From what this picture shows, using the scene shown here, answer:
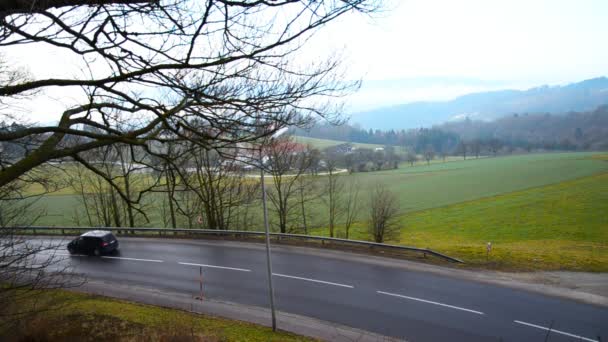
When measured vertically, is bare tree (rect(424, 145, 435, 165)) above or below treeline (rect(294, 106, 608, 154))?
below

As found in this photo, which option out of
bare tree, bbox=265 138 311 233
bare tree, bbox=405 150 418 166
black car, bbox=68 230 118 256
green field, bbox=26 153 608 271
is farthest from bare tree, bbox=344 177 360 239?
bare tree, bbox=405 150 418 166

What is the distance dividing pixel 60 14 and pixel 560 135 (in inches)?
6740

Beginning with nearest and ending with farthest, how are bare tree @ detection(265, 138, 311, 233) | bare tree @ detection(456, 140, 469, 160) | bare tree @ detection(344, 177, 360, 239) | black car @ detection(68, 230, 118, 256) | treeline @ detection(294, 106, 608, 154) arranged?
black car @ detection(68, 230, 118, 256)
bare tree @ detection(265, 138, 311, 233)
bare tree @ detection(344, 177, 360, 239)
treeline @ detection(294, 106, 608, 154)
bare tree @ detection(456, 140, 469, 160)

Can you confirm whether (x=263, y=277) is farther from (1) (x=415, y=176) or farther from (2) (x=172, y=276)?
(1) (x=415, y=176)

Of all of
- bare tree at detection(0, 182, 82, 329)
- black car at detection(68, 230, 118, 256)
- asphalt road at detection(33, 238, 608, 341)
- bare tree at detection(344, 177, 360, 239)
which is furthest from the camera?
bare tree at detection(344, 177, 360, 239)

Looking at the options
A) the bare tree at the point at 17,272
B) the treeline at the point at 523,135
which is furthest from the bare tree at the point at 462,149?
the bare tree at the point at 17,272

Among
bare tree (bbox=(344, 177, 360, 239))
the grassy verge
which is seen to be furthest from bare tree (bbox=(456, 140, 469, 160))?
the grassy verge

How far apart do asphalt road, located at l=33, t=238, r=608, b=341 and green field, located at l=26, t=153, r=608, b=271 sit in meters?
4.04

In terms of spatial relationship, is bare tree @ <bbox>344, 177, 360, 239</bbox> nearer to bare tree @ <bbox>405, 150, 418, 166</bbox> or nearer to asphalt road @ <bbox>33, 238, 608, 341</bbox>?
asphalt road @ <bbox>33, 238, 608, 341</bbox>

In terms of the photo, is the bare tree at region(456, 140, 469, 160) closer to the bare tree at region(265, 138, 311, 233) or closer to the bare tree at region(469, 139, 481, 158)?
the bare tree at region(469, 139, 481, 158)

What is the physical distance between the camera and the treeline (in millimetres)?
115750

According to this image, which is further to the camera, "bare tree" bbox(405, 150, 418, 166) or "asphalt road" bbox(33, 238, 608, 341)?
"bare tree" bbox(405, 150, 418, 166)

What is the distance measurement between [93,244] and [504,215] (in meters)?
39.9

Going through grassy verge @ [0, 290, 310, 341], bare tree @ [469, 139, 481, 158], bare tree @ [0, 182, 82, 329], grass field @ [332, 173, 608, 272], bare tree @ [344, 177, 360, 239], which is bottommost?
grass field @ [332, 173, 608, 272]
